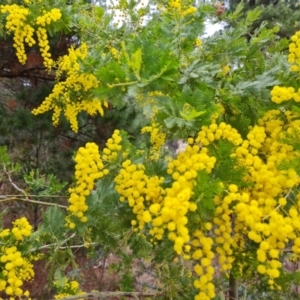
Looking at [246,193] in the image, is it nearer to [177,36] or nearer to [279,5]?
[177,36]

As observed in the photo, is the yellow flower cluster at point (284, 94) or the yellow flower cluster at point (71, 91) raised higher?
the yellow flower cluster at point (71, 91)

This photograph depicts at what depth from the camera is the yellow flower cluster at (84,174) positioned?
4.97 ft

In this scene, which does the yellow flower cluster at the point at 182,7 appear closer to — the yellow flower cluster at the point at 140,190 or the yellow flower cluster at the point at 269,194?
the yellow flower cluster at the point at 269,194

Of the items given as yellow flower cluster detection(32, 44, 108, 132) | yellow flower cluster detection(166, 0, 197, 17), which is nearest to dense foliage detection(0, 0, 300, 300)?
yellow flower cluster detection(166, 0, 197, 17)

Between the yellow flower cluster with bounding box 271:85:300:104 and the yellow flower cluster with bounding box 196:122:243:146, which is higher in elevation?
the yellow flower cluster with bounding box 271:85:300:104

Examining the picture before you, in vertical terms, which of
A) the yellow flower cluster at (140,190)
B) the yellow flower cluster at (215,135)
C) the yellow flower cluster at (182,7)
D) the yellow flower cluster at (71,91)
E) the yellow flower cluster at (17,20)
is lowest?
the yellow flower cluster at (140,190)

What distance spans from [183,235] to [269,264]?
1.15 ft

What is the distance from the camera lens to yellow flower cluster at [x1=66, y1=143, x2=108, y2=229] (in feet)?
4.97

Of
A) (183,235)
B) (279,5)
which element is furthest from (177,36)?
(279,5)

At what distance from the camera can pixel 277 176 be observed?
1331 millimetres

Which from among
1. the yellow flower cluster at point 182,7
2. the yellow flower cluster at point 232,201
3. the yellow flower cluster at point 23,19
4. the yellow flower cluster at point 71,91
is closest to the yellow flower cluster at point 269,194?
the yellow flower cluster at point 232,201

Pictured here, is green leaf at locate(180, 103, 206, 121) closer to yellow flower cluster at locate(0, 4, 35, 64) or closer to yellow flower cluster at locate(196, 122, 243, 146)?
yellow flower cluster at locate(196, 122, 243, 146)

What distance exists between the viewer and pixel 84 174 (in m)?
1.52

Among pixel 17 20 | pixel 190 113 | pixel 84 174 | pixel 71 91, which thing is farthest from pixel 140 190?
pixel 17 20
